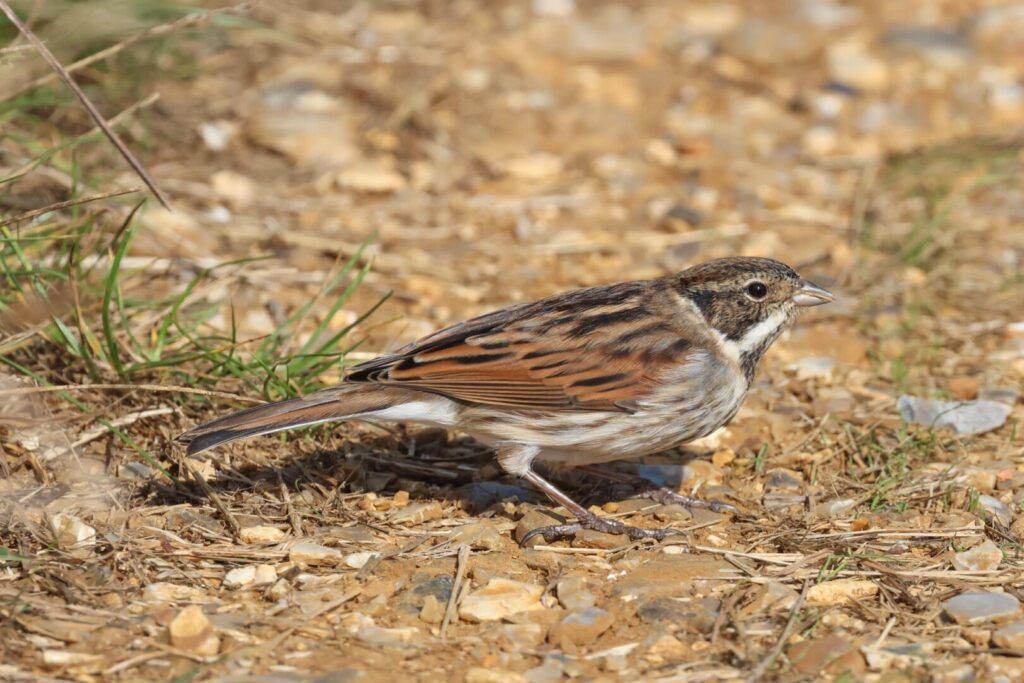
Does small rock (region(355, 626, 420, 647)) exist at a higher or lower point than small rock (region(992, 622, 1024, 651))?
higher

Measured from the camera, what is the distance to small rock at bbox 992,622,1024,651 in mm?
4293

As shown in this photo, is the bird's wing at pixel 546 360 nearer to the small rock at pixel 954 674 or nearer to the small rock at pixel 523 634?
the small rock at pixel 523 634

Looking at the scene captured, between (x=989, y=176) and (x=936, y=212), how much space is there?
43 centimetres

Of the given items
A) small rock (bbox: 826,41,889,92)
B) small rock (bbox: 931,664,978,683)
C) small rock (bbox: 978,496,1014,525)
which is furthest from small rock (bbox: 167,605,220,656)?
small rock (bbox: 826,41,889,92)

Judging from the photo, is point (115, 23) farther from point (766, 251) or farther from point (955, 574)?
point (955, 574)

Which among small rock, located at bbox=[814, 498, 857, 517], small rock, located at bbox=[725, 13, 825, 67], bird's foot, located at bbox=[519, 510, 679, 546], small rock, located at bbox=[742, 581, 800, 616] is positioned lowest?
small rock, located at bbox=[814, 498, 857, 517]

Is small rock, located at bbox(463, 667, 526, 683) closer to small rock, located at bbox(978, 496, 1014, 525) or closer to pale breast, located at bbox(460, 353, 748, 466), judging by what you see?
pale breast, located at bbox(460, 353, 748, 466)

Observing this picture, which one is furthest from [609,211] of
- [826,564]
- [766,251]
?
[826,564]

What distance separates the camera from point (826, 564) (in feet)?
15.5

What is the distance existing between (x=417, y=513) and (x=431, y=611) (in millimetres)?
800

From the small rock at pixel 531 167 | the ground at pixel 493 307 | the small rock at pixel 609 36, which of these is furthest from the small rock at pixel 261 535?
the small rock at pixel 609 36

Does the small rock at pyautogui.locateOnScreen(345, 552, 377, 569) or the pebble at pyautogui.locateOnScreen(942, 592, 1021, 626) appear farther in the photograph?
the small rock at pyautogui.locateOnScreen(345, 552, 377, 569)

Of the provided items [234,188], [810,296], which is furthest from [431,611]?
[234,188]

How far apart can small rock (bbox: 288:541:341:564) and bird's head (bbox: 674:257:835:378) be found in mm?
1854
